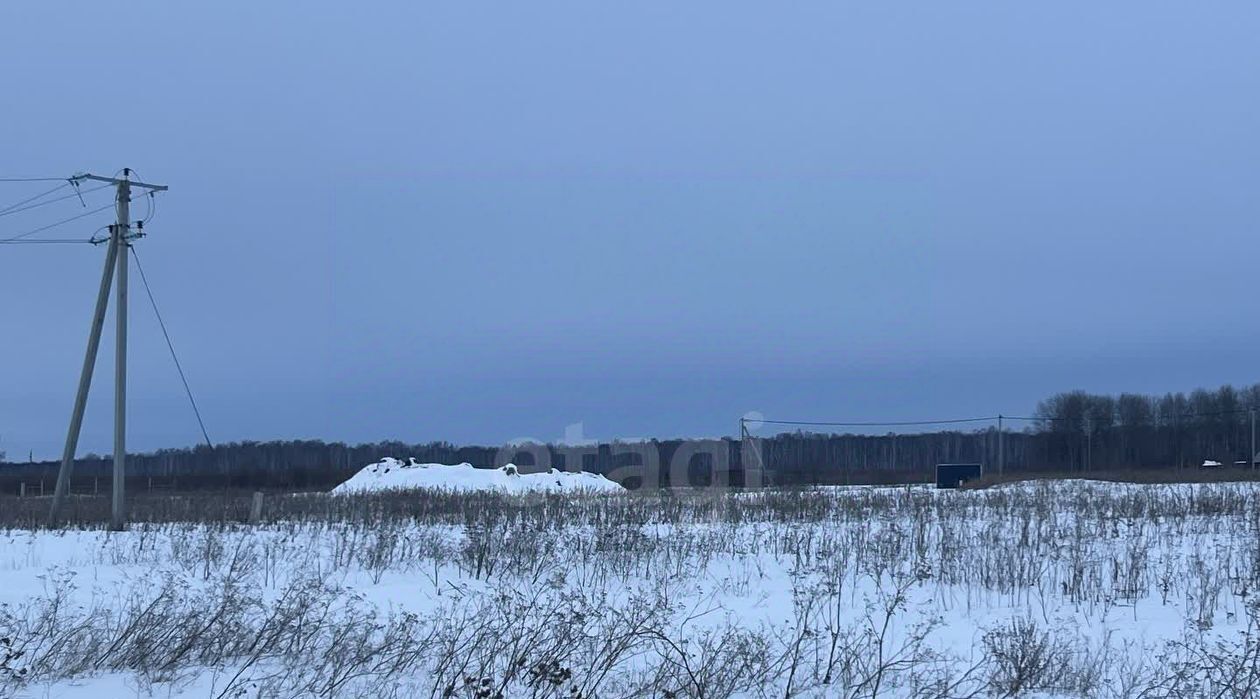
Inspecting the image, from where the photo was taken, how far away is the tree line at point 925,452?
183 feet

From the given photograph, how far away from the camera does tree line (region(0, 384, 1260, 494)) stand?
5578cm

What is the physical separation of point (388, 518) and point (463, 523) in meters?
1.68

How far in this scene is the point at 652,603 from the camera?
31.6 ft

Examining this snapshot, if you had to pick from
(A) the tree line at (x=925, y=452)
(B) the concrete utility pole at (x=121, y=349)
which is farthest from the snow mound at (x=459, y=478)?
(B) the concrete utility pole at (x=121, y=349)

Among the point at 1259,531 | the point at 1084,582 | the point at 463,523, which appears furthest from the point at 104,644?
the point at 1259,531

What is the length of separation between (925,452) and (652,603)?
58677 millimetres

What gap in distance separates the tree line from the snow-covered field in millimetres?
35751

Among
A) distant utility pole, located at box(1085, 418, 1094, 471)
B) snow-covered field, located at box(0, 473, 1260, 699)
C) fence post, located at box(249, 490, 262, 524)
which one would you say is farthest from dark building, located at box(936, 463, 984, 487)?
fence post, located at box(249, 490, 262, 524)

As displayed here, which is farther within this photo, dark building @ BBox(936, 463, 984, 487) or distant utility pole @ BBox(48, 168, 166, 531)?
dark building @ BBox(936, 463, 984, 487)

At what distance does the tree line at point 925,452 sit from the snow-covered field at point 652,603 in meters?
35.8

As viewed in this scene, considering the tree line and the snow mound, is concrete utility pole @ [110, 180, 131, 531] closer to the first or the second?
the snow mound

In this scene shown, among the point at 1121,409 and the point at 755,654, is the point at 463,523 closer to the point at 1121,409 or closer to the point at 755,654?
the point at 755,654

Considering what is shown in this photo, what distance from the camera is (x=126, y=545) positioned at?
15.4 metres

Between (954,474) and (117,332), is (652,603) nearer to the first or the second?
(117,332)
